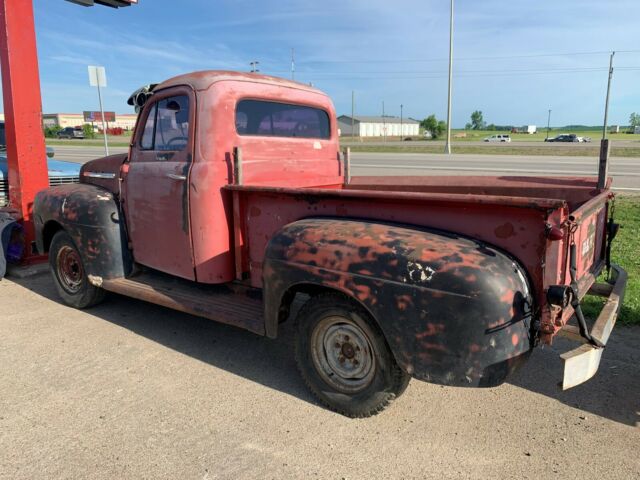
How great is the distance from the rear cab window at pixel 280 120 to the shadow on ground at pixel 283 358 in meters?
1.74

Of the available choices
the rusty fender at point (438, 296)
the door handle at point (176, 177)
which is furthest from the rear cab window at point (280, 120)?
the rusty fender at point (438, 296)

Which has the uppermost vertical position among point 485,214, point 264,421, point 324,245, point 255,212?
point 485,214

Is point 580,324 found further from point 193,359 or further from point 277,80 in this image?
point 277,80

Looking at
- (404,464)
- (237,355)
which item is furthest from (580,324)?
(237,355)

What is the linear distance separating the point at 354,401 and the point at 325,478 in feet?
1.96

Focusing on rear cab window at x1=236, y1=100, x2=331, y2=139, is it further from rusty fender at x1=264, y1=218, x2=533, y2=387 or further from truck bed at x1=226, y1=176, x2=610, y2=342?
rusty fender at x1=264, y1=218, x2=533, y2=387

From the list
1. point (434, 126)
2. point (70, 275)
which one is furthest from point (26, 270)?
point (434, 126)

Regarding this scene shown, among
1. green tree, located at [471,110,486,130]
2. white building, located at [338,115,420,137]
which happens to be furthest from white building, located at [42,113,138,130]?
green tree, located at [471,110,486,130]

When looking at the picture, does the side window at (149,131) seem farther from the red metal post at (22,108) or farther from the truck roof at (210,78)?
the red metal post at (22,108)

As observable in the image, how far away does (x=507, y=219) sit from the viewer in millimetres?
2594

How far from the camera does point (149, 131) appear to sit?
4.47 metres

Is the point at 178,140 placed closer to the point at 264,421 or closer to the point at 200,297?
the point at 200,297

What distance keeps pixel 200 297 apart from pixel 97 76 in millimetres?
9512

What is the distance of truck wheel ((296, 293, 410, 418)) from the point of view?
9.61 ft
